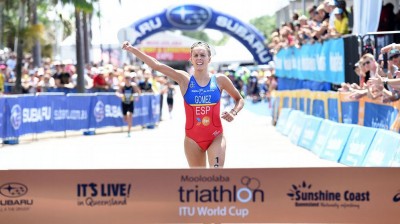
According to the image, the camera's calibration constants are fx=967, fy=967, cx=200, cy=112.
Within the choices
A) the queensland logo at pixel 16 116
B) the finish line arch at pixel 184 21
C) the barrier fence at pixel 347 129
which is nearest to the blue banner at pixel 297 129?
the barrier fence at pixel 347 129

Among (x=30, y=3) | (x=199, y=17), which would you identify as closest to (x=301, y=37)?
(x=30, y=3)

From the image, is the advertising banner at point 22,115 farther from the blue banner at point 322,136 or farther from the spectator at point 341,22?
the spectator at point 341,22

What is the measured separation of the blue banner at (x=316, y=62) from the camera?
20688 mm

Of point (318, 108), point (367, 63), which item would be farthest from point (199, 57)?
point (318, 108)

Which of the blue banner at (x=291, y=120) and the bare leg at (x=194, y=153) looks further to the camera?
the blue banner at (x=291, y=120)

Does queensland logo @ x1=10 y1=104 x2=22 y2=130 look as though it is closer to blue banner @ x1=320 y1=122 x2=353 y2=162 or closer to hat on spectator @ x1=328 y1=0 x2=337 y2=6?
hat on spectator @ x1=328 y1=0 x2=337 y2=6

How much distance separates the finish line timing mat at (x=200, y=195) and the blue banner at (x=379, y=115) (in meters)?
6.91

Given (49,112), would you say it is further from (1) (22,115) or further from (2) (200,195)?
(2) (200,195)

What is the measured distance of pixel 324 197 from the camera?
7.50m

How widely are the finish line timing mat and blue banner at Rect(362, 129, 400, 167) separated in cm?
550

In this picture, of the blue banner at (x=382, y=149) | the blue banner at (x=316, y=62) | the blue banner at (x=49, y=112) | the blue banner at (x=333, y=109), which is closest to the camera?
the blue banner at (x=382, y=149)

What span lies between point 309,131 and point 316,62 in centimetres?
324

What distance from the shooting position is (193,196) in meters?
7.48

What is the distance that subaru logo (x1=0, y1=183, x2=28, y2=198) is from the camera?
24.6 ft
